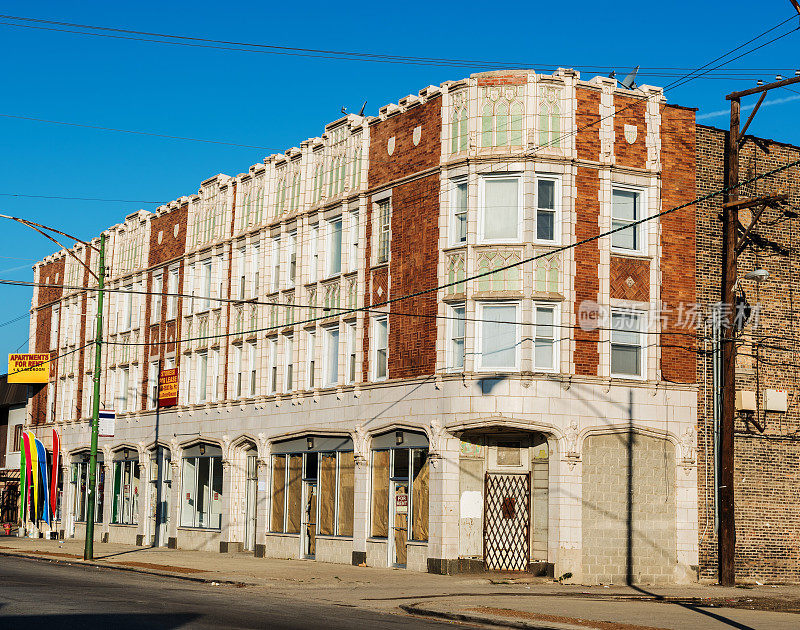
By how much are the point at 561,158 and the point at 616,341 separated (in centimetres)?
497

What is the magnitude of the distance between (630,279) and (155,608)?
16369 mm

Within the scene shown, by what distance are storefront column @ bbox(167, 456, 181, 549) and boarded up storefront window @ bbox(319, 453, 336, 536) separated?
10309mm

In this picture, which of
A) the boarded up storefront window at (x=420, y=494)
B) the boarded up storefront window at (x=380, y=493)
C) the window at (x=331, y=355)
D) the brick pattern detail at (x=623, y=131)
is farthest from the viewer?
the window at (x=331, y=355)

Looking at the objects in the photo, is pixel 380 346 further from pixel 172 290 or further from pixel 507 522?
pixel 172 290

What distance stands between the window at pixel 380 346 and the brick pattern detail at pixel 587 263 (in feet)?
19.4

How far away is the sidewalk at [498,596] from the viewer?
19359 mm

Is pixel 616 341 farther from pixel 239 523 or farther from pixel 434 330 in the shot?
pixel 239 523

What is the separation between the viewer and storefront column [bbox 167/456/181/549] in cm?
4303

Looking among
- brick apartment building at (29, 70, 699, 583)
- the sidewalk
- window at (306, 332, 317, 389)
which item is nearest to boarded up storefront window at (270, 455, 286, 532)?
brick apartment building at (29, 70, 699, 583)

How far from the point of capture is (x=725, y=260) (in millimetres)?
30844

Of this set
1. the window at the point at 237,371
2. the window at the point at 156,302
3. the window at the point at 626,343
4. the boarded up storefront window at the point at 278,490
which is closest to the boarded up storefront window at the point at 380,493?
the boarded up storefront window at the point at 278,490

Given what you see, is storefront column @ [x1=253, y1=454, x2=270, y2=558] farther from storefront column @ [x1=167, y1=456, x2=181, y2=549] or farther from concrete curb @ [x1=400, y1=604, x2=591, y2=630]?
concrete curb @ [x1=400, y1=604, x2=591, y2=630]

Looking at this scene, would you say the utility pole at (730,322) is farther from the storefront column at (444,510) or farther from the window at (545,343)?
the storefront column at (444,510)

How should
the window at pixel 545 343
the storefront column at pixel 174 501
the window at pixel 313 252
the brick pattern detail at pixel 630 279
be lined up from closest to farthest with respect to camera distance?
1. the window at pixel 545 343
2. the brick pattern detail at pixel 630 279
3. the window at pixel 313 252
4. the storefront column at pixel 174 501
